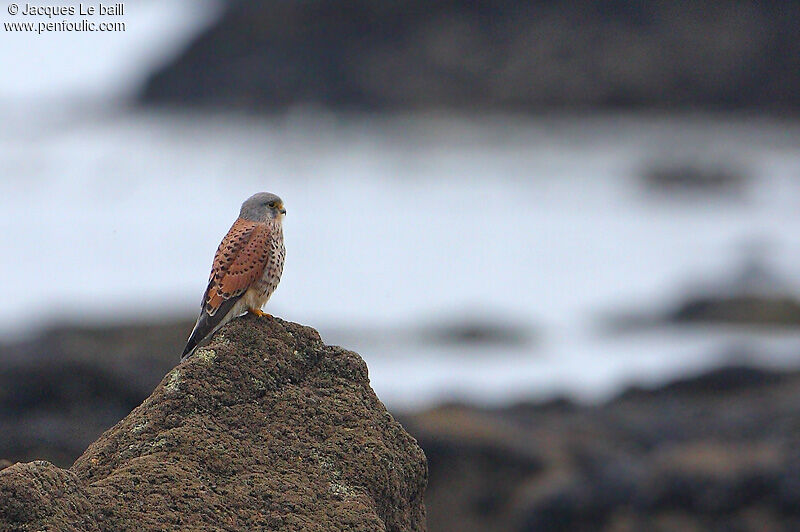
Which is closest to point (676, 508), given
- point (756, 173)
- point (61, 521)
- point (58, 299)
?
point (61, 521)

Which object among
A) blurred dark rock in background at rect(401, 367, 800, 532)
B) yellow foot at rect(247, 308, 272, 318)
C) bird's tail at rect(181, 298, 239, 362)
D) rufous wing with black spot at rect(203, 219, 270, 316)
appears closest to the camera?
yellow foot at rect(247, 308, 272, 318)

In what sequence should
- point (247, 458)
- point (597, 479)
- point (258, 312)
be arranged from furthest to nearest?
point (597, 479) < point (258, 312) < point (247, 458)

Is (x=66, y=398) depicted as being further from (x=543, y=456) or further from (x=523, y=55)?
(x=523, y=55)

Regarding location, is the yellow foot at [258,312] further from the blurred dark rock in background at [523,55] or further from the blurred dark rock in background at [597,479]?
the blurred dark rock in background at [523,55]

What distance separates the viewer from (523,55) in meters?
57.5

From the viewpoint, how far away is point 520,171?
60.9m

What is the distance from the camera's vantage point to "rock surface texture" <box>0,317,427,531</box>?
5.02m

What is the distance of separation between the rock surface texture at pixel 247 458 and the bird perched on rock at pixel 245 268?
0.33m

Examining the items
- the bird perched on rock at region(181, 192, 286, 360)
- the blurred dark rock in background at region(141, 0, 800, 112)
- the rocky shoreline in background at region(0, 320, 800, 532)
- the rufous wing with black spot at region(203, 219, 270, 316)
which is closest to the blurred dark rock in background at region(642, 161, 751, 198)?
the blurred dark rock in background at region(141, 0, 800, 112)

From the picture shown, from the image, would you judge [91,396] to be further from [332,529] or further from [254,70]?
[254,70]

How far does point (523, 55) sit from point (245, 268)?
5168 cm

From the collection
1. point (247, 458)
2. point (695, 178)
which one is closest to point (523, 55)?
point (695, 178)

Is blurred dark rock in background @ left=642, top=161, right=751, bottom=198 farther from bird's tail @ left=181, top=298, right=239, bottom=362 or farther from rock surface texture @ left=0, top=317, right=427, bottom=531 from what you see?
rock surface texture @ left=0, top=317, right=427, bottom=531

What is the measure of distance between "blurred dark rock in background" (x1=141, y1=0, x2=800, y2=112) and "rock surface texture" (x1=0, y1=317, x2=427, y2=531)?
51.1 m
